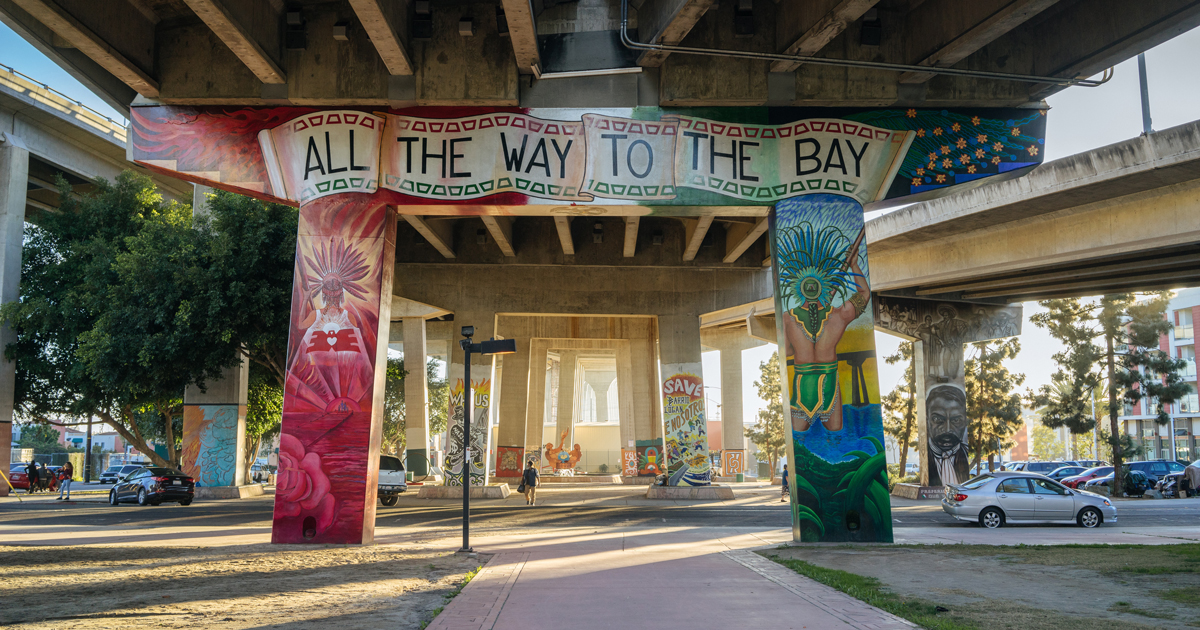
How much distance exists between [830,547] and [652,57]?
31.5 ft

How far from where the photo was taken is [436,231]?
24438 millimetres

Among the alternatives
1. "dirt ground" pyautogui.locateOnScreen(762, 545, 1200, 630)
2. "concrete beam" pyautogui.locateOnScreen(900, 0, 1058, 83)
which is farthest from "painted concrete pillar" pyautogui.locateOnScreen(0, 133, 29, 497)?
"concrete beam" pyautogui.locateOnScreen(900, 0, 1058, 83)

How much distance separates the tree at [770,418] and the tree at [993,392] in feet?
54.9

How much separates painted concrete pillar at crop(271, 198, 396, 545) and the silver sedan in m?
14.9

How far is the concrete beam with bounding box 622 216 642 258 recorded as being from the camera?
23.2 meters

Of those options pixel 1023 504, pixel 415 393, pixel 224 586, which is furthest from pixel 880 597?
pixel 415 393

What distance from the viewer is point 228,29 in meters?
13.2

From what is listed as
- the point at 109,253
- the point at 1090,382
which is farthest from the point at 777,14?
the point at 1090,382

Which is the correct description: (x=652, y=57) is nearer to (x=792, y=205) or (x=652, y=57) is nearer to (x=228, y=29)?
(x=792, y=205)

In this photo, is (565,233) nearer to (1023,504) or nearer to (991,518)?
(991,518)

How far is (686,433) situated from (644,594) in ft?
67.8

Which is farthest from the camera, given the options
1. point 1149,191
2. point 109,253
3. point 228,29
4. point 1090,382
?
point 1090,382

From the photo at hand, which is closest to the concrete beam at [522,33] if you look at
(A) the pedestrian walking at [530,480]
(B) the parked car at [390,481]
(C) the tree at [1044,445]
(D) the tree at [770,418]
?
(A) the pedestrian walking at [530,480]

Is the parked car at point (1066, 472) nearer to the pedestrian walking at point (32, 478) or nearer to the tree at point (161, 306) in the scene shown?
the tree at point (161, 306)
